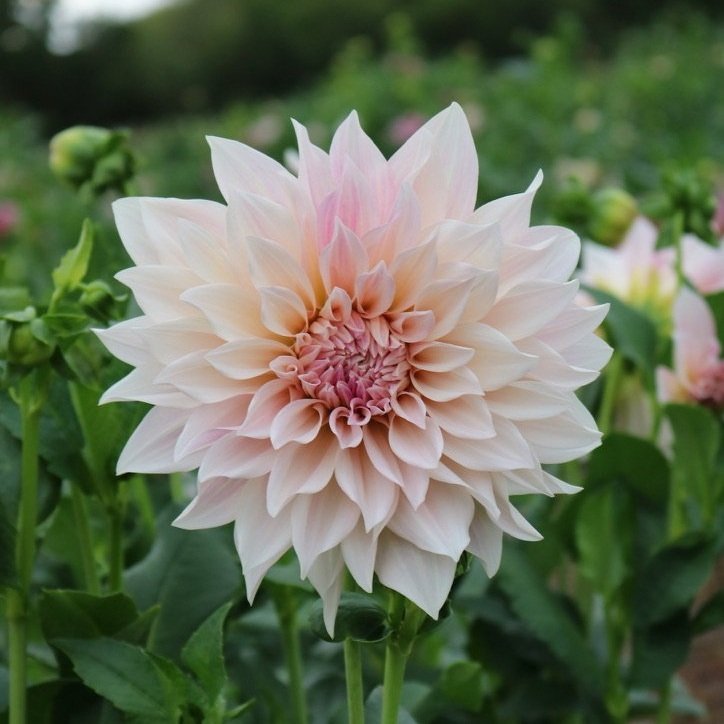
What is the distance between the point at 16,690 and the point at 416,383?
12.3 inches

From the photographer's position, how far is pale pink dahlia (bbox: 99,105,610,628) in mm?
526

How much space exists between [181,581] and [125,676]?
0.13m

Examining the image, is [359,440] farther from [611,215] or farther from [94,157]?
[611,215]

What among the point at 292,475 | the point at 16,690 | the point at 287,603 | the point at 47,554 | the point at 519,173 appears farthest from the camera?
the point at 519,173

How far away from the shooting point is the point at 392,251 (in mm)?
555

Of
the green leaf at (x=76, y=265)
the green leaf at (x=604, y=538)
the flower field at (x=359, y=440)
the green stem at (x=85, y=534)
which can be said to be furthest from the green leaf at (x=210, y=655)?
the green leaf at (x=604, y=538)

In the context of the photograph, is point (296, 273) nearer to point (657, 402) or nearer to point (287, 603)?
point (287, 603)

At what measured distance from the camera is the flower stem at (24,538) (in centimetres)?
65

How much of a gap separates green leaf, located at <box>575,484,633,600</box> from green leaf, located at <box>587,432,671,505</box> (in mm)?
13

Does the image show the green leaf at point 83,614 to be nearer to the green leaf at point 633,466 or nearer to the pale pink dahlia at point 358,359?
the pale pink dahlia at point 358,359

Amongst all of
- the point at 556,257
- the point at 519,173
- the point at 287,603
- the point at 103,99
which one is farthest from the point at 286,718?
the point at 103,99

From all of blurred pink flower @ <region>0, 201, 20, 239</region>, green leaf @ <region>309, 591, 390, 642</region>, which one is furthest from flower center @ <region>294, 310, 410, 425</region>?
blurred pink flower @ <region>0, 201, 20, 239</region>

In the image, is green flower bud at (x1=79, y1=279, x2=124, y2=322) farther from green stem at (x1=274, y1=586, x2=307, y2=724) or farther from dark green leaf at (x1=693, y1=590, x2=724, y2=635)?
dark green leaf at (x1=693, y1=590, x2=724, y2=635)

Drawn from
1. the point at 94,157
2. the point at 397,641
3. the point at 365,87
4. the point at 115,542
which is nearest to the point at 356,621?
the point at 397,641
